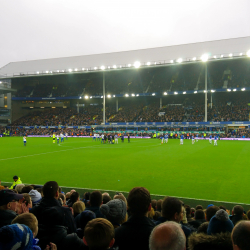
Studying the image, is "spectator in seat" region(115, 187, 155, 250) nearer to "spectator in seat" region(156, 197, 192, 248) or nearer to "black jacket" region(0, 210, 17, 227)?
"spectator in seat" region(156, 197, 192, 248)

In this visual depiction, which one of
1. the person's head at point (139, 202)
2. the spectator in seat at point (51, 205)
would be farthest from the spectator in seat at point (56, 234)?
the person's head at point (139, 202)

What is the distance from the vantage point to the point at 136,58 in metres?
59.2

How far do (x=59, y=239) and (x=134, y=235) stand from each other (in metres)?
1.18

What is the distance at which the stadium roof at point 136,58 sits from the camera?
5125cm

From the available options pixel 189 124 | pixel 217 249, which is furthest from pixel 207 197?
pixel 189 124

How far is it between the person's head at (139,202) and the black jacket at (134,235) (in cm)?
14

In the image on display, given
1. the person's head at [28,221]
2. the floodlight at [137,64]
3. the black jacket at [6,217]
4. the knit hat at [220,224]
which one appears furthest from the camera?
the floodlight at [137,64]

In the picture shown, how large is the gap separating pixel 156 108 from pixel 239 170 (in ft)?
157

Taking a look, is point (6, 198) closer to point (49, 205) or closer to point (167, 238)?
point (49, 205)

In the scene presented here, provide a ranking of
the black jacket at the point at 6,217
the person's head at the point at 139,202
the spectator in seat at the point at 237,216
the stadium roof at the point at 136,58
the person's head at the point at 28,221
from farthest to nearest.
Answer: the stadium roof at the point at 136,58
the spectator in seat at the point at 237,216
the black jacket at the point at 6,217
the person's head at the point at 139,202
the person's head at the point at 28,221

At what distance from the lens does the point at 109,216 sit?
3.55m

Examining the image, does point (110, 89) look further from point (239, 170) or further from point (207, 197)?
point (207, 197)

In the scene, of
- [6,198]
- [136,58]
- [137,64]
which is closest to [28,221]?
[6,198]

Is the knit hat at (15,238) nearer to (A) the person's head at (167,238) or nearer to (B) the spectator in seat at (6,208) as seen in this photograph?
(A) the person's head at (167,238)
